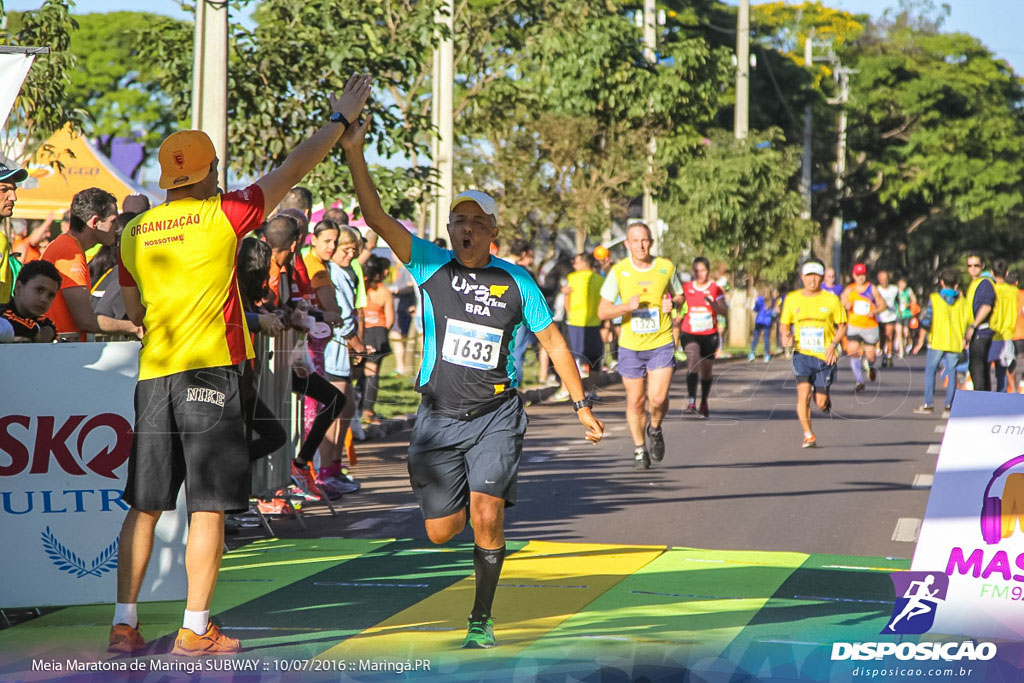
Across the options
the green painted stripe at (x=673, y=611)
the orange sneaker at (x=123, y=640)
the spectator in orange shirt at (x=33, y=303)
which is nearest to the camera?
the orange sneaker at (x=123, y=640)

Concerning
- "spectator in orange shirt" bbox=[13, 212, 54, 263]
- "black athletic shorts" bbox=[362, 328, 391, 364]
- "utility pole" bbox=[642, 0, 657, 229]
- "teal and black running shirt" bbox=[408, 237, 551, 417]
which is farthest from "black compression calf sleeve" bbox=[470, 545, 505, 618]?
"utility pole" bbox=[642, 0, 657, 229]

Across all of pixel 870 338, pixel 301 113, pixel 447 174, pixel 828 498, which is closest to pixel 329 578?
pixel 828 498

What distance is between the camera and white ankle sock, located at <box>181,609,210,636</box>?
216 inches

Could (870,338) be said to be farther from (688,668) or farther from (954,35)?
(954,35)

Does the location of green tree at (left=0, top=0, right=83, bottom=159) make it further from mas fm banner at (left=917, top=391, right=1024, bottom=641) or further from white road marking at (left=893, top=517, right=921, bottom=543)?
mas fm banner at (left=917, top=391, right=1024, bottom=641)

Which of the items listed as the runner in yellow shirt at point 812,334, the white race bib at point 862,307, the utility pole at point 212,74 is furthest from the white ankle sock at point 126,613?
the white race bib at point 862,307

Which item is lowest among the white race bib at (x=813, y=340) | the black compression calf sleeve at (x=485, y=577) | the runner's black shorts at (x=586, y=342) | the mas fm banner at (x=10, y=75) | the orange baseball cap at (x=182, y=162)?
the black compression calf sleeve at (x=485, y=577)

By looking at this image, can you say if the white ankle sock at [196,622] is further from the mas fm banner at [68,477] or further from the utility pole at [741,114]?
the utility pole at [741,114]

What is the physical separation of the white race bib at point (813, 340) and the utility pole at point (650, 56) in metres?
15.5

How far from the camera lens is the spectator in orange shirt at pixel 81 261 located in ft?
24.5

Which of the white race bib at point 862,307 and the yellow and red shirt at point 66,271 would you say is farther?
the white race bib at point 862,307

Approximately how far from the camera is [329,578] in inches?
292

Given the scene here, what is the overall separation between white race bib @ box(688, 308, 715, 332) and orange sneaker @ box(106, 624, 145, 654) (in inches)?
468

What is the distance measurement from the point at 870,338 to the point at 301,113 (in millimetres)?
11252
